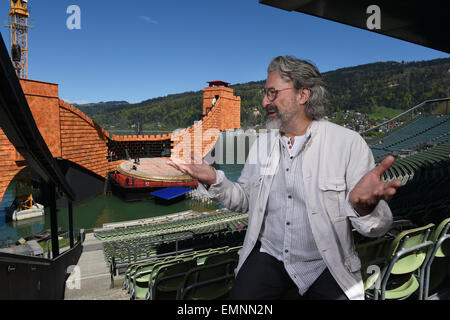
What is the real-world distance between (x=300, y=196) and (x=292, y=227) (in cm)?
23

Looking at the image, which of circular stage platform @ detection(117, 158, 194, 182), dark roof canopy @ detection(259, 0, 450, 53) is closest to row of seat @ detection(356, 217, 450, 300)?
dark roof canopy @ detection(259, 0, 450, 53)

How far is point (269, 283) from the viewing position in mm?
1951

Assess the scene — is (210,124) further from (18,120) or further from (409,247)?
(409,247)

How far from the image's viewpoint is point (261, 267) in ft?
6.60

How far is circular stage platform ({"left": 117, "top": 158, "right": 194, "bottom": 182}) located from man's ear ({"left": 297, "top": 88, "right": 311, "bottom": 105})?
2358 centimetres

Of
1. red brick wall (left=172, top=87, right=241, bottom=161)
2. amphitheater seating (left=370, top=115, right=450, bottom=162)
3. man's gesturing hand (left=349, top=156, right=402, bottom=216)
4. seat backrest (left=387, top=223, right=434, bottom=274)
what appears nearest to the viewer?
man's gesturing hand (left=349, top=156, right=402, bottom=216)

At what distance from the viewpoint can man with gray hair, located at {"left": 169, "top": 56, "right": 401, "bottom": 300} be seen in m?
1.84

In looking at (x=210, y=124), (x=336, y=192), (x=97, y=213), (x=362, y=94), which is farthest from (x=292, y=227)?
(x=362, y=94)

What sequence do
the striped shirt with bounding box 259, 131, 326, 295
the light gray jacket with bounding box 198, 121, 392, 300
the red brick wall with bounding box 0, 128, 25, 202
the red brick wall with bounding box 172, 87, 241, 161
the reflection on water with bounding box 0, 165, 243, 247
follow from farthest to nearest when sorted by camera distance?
the red brick wall with bounding box 172, 87, 241, 161 → the reflection on water with bounding box 0, 165, 243, 247 → the red brick wall with bounding box 0, 128, 25, 202 → the striped shirt with bounding box 259, 131, 326, 295 → the light gray jacket with bounding box 198, 121, 392, 300

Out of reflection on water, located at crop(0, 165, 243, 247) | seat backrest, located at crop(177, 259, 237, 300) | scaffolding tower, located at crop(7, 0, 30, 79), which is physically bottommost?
reflection on water, located at crop(0, 165, 243, 247)

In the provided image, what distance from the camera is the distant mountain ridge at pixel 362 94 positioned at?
327 feet

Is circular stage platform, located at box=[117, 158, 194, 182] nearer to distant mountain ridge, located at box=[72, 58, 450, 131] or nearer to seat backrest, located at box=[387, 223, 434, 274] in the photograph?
seat backrest, located at box=[387, 223, 434, 274]

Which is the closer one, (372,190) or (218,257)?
(372,190)
